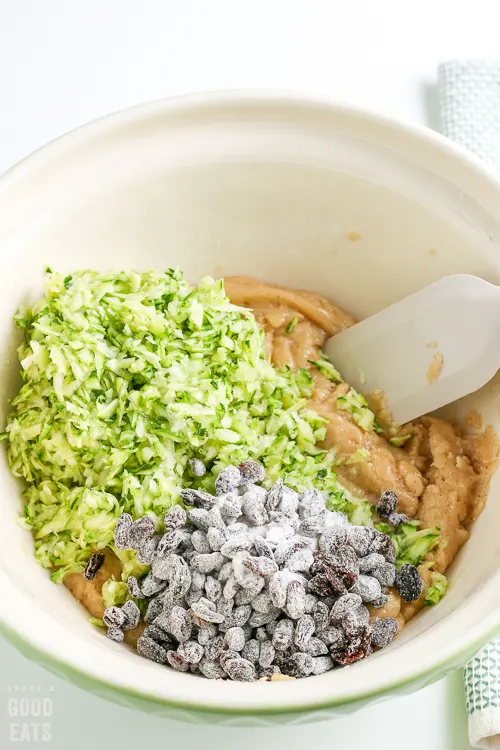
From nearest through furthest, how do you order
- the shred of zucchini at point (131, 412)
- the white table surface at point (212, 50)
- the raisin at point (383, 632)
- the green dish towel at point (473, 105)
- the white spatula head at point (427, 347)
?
the raisin at point (383, 632) < the shred of zucchini at point (131, 412) < the white spatula head at point (427, 347) < the green dish towel at point (473, 105) < the white table surface at point (212, 50)

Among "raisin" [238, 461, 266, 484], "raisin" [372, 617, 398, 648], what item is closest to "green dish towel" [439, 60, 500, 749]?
"raisin" [238, 461, 266, 484]

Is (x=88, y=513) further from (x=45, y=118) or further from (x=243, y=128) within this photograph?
(x=45, y=118)

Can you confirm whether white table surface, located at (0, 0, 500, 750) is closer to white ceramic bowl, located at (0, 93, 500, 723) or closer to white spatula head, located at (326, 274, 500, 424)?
white ceramic bowl, located at (0, 93, 500, 723)

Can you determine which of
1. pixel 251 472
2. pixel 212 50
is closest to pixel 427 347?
pixel 251 472

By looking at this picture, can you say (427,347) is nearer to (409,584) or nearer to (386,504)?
(386,504)

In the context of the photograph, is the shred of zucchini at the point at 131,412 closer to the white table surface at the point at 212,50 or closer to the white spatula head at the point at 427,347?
the white spatula head at the point at 427,347

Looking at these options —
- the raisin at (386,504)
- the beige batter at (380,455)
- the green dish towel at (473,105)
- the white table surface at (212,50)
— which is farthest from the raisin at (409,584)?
the white table surface at (212,50)
